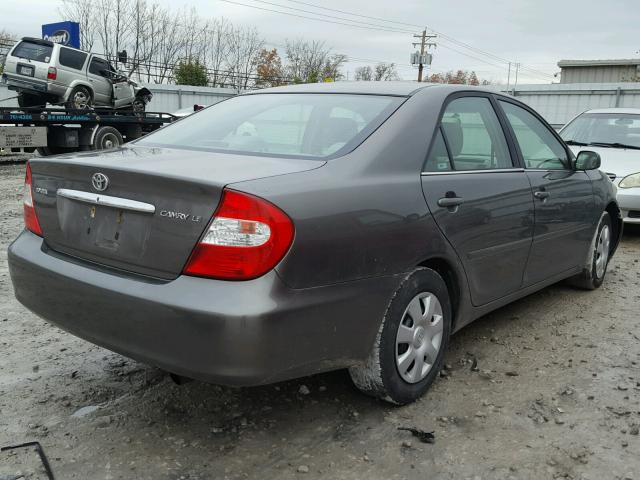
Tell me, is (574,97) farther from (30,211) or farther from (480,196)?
(30,211)

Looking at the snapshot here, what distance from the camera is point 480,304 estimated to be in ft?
11.4

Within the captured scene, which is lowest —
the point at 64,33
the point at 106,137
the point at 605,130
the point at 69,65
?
the point at 106,137

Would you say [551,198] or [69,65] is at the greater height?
[69,65]

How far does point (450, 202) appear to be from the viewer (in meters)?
3.07

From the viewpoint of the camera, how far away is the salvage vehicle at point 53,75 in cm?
1633

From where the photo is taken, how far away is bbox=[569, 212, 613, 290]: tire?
4859 millimetres

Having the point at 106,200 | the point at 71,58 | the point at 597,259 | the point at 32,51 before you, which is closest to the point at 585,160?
the point at 597,259

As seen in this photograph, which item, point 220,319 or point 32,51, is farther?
point 32,51

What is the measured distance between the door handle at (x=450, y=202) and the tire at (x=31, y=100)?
54.6 feet

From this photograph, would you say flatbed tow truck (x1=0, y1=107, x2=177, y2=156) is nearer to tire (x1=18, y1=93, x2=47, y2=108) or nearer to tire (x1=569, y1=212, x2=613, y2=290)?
tire (x1=18, y1=93, x2=47, y2=108)

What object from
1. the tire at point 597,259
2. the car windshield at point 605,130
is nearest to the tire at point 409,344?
the tire at point 597,259

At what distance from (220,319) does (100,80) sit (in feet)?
57.0

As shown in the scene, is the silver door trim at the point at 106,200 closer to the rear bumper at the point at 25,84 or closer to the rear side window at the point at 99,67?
the rear bumper at the point at 25,84

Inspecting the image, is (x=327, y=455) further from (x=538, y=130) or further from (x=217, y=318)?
(x=538, y=130)
